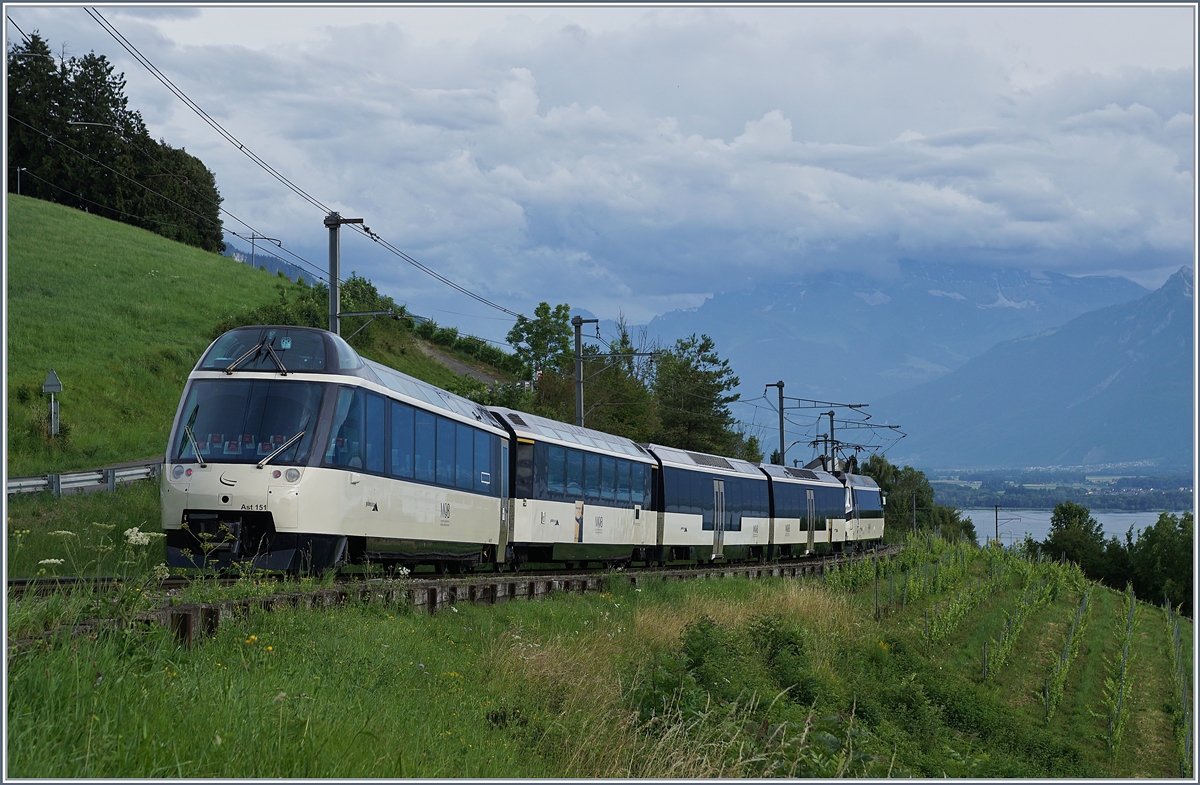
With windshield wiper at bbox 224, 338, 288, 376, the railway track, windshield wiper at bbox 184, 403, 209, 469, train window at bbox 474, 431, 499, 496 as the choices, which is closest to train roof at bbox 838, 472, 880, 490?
the railway track

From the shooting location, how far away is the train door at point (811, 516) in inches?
1802

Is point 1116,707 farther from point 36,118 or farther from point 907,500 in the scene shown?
point 907,500

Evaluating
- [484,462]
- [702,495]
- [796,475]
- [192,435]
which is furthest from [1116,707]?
[796,475]

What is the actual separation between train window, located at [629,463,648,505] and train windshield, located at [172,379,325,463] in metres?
15.3

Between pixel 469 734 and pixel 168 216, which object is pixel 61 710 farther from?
pixel 168 216

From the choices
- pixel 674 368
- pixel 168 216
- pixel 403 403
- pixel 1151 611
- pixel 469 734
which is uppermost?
pixel 168 216

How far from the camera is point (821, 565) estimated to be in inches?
1532

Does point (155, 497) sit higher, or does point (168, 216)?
point (168, 216)

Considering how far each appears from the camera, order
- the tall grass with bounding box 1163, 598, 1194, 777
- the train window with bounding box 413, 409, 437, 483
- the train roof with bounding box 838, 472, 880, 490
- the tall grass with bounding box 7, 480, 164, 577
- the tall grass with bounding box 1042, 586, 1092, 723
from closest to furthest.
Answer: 1. the train window with bounding box 413, 409, 437, 483
2. the tall grass with bounding box 7, 480, 164, 577
3. the tall grass with bounding box 1163, 598, 1194, 777
4. the tall grass with bounding box 1042, 586, 1092, 723
5. the train roof with bounding box 838, 472, 880, 490

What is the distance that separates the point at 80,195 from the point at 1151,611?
75.7m

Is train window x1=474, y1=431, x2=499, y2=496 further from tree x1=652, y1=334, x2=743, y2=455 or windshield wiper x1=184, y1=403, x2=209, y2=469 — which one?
tree x1=652, y1=334, x2=743, y2=455

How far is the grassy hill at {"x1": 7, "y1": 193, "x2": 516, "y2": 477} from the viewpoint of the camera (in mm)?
36438

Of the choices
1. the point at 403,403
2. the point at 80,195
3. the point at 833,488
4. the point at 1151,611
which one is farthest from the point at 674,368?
the point at 403,403

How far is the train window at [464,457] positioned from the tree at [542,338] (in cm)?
5352
